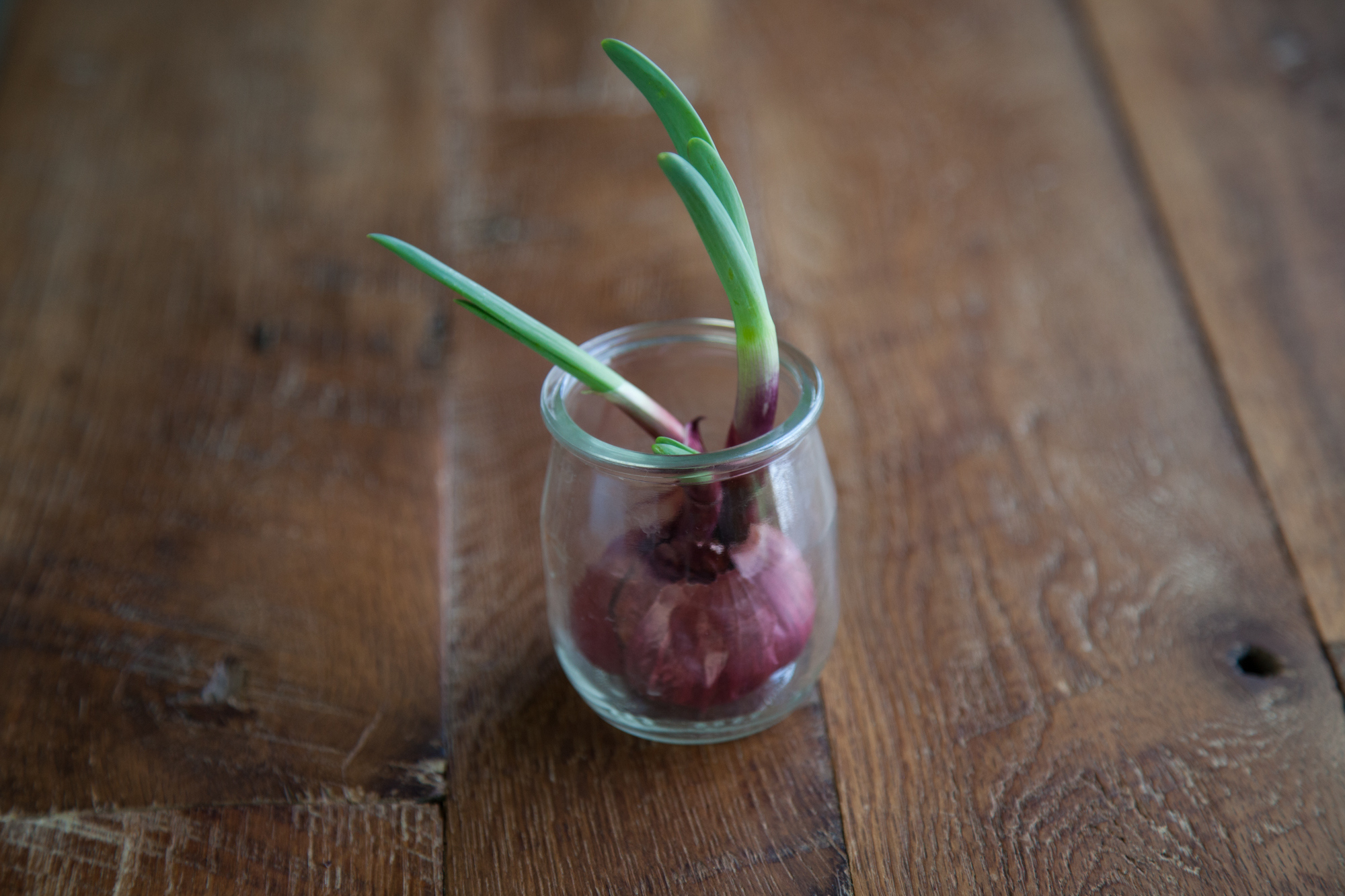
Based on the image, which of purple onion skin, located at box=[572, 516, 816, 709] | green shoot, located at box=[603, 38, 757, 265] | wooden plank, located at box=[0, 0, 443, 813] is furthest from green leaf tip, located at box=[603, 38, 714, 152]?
wooden plank, located at box=[0, 0, 443, 813]

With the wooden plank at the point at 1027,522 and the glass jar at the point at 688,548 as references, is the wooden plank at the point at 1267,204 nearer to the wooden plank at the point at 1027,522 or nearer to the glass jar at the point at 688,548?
the wooden plank at the point at 1027,522

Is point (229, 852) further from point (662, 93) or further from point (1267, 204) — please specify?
point (1267, 204)

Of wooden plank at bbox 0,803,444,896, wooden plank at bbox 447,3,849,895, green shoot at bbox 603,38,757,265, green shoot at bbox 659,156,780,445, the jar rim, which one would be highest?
green shoot at bbox 603,38,757,265

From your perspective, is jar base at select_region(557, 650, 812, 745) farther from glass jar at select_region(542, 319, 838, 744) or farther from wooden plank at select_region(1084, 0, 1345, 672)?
wooden plank at select_region(1084, 0, 1345, 672)

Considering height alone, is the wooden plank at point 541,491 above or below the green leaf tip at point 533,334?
below

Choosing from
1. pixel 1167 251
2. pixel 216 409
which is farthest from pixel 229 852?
pixel 1167 251

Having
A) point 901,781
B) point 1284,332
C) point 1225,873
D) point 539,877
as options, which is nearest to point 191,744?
point 539,877

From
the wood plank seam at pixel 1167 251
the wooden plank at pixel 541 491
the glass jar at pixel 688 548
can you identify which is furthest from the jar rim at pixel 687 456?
the wood plank seam at pixel 1167 251
